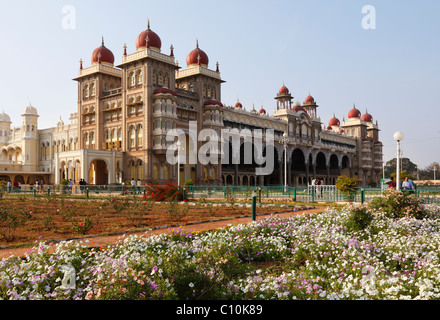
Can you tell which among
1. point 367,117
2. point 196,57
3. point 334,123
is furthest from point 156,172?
point 367,117

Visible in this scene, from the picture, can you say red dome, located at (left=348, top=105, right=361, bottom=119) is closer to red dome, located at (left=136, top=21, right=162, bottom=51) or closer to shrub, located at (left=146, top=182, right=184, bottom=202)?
red dome, located at (left=136, top=21, right=162, bottom=51)

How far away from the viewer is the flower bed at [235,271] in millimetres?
4367

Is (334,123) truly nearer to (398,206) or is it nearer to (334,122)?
(334,122)

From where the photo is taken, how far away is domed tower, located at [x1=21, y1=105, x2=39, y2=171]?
60219mm

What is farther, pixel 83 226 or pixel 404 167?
pixel 404 167

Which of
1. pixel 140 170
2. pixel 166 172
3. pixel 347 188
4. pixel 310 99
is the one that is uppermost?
pixel 310 99

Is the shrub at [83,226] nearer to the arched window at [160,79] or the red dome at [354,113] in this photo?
the arched window at [160,79]

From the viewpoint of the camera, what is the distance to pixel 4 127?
2621 inches

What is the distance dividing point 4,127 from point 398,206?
71339 mm

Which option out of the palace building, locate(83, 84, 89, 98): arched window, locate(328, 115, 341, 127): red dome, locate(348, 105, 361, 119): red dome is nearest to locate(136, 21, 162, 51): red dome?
the palace building

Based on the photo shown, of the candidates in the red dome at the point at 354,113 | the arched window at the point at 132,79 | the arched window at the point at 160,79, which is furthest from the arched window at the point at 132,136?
the red dome at the point at 354,113

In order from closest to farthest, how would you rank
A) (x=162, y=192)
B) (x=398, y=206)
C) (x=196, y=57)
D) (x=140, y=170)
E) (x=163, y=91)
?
1. (x=398, y=206)
2. (x=162, y=192)
3. (x=163, y=91)
4. (x=140, y=170)
5. (x=196, y=57)
